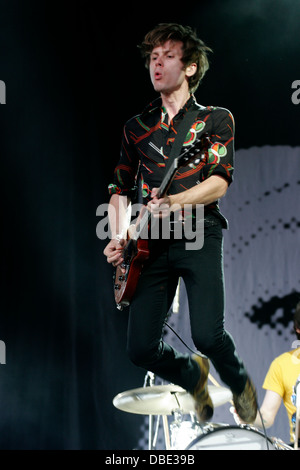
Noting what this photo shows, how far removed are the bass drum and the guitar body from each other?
2.43ft

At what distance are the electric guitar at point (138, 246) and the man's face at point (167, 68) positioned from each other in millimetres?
600

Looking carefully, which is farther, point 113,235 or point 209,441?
point 113,235

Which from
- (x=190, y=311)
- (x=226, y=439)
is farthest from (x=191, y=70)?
(x=226, y=439)

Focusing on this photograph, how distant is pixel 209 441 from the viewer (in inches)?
97.7

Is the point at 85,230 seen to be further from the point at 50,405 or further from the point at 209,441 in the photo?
the point at 209,441

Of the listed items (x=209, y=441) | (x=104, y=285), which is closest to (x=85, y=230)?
(x=104, y=285)

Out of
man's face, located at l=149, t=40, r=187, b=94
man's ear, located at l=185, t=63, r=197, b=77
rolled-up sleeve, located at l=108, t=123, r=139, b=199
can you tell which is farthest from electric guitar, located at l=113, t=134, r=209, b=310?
man's ear, located at l=185, t=63, r=197, b=77

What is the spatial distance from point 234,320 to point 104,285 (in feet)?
3.96

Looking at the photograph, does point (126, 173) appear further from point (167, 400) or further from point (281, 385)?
point (281, 385)

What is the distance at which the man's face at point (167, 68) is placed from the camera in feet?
9.52

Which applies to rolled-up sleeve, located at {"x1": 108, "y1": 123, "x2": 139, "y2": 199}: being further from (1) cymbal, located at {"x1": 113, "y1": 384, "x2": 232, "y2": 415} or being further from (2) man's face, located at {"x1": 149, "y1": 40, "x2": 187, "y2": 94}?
(1) cymbal, located at {"x1": 113, "y1": 384, "x2": 232, "y2": 415}

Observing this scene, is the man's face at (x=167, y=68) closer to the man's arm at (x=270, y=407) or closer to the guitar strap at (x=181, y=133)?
the guitar strap at (x=181, y=133)

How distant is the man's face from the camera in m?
2.90

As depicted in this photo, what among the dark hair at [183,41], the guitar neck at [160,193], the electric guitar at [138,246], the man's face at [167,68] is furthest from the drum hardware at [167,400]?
the dark hair at [183,41]
